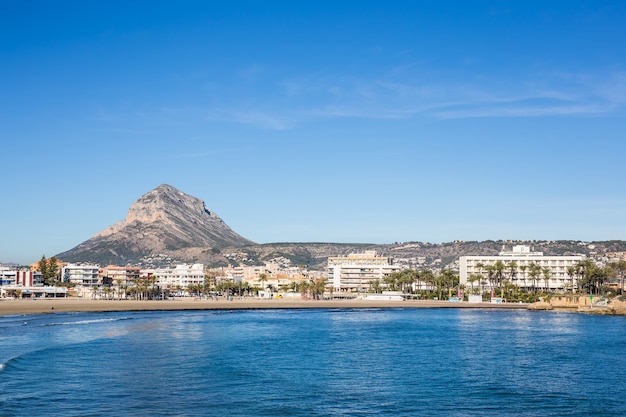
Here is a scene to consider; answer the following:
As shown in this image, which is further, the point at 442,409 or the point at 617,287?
the point at 617,287

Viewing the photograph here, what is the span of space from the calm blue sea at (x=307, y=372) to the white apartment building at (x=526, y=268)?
101 meters

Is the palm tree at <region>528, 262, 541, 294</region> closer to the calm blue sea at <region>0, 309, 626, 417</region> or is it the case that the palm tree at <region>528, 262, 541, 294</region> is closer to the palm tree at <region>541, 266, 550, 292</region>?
the palm tree at <region>541, 266, 550, 292</region>

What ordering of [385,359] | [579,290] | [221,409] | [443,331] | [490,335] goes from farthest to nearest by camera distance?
[579,290]
[443,331]
[490,335]
[385,359]
[221,409]

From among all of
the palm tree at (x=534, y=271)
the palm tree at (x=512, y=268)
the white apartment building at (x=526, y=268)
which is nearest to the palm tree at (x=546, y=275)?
the white apartment building at (x=526, y=268)

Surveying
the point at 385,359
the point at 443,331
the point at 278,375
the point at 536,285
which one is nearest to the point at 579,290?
the point at 536,285

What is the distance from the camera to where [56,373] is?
40250 millimetres

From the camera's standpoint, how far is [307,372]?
42000 millimetres

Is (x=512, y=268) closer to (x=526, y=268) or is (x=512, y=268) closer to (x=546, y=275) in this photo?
(x=546, y=275)

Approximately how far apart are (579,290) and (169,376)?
478 feet

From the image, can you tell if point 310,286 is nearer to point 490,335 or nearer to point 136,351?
point 490,335

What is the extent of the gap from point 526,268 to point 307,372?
139474 mm

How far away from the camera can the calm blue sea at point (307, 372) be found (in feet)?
103

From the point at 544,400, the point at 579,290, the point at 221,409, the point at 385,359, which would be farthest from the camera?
the point at 579,290

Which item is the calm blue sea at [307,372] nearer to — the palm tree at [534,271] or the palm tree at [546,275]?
the palm tree at [534,271]
